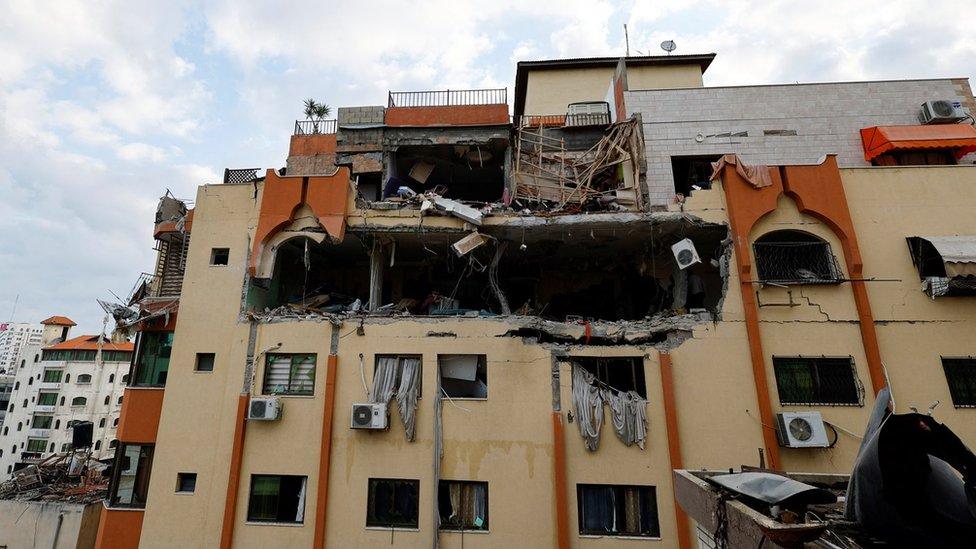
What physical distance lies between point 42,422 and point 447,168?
217 ft

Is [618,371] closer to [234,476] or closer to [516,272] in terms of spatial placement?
[516,272]

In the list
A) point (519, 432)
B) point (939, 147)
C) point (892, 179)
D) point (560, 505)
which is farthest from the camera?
point (939, 147)

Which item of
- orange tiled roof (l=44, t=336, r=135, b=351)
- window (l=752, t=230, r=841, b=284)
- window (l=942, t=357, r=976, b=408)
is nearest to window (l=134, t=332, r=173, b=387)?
window (l=752, t=230, r=841, b=284)

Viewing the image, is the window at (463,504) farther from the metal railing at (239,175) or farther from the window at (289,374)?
the metal railing at (239,175)

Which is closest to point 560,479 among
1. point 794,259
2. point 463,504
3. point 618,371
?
point 463,504

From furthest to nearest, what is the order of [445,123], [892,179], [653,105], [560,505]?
[445,123], [653,105], [892,179], [560,505]

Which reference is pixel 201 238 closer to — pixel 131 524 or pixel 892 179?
pixel 131 524

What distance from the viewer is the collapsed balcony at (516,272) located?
13688mm

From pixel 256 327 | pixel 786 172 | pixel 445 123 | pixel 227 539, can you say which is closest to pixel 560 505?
pixel 227 539

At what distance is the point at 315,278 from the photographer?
57.3 feet

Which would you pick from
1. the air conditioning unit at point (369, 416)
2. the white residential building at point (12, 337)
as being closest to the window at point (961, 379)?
the air conditioning unit at point (369, 416)

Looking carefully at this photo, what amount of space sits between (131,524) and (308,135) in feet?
45.4

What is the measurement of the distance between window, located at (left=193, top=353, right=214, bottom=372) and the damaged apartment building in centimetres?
6

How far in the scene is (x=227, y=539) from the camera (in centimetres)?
1160
